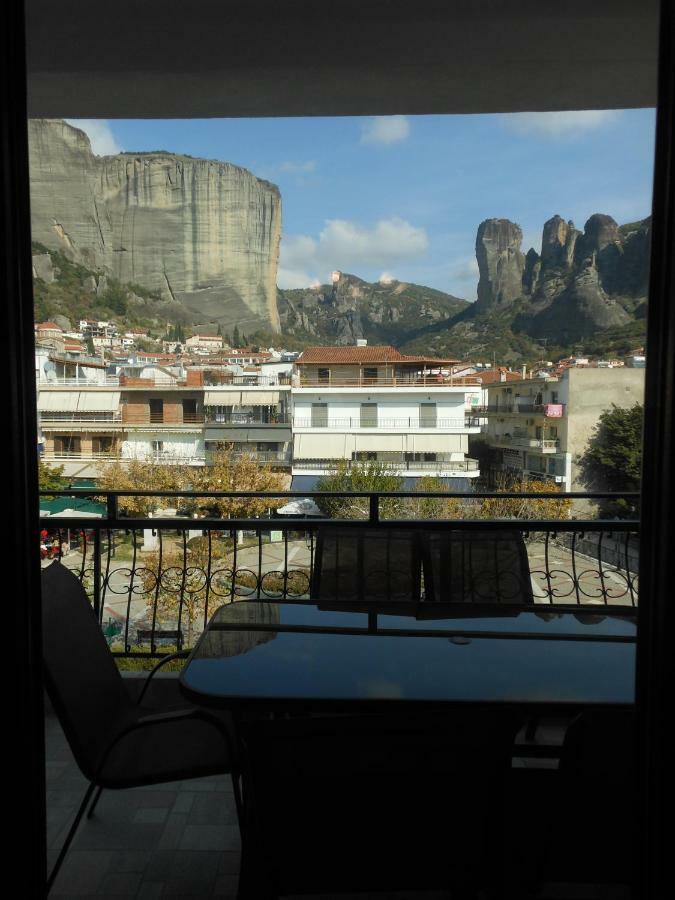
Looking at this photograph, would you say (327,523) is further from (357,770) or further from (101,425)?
(101,425)

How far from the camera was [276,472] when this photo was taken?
80.9 ft

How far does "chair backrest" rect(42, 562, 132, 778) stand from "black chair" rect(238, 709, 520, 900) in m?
0.67

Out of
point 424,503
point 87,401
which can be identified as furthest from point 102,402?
point 424,503

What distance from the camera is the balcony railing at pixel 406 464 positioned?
23.2 m

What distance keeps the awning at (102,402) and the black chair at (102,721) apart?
2431 centimetres

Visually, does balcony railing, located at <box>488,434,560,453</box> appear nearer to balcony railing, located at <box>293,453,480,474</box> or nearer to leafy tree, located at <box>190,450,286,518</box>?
balcony railing, located at <box>293,453,480,474</box>

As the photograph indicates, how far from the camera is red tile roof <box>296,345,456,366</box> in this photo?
64.9 ft

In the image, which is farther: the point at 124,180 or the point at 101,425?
the point at 124,180

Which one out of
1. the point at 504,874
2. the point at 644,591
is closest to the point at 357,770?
the point at 504,874

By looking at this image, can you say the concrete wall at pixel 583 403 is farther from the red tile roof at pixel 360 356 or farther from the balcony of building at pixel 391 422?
the red tile roof at pixel 360 356

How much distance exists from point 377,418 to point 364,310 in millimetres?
4111

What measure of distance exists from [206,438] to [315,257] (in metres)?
12.3

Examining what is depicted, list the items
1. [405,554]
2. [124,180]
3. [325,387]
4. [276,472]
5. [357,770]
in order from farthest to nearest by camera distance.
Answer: [124,180] < [276,472] < [325,387] < [405,554] < [357,770]

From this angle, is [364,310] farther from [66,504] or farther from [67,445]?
[66,504]
